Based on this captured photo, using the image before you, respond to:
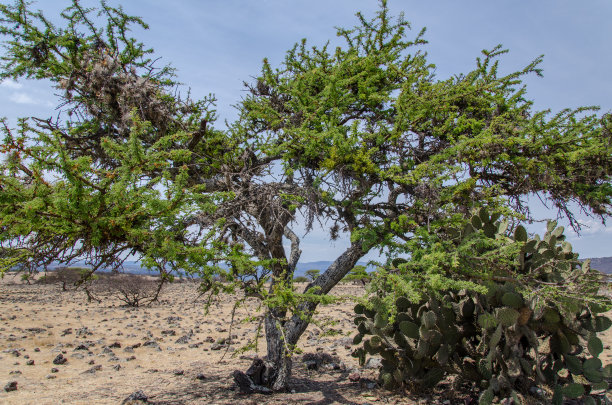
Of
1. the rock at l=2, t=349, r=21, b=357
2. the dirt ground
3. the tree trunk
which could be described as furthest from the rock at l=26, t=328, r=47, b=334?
the tree trunk

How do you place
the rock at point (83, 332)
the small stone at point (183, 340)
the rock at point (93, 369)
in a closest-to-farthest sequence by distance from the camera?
the rock at point (93, 369) < the small stone at point (183, 340) < the rock at point (83, 332)

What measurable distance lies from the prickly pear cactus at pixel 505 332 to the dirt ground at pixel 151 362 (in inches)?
20.8

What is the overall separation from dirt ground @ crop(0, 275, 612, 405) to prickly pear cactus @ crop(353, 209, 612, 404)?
0.53m

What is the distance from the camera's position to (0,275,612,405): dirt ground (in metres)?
5.70

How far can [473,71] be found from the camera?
20.3 ft

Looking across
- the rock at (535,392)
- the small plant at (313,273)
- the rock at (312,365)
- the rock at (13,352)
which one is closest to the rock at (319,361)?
the rock at (312,365)

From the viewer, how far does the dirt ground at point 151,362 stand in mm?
5699

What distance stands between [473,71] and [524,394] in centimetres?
474

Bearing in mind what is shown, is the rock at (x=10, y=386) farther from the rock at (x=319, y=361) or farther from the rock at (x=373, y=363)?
the rock at (x=373, y=363)

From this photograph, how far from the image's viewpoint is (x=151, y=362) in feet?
27.9

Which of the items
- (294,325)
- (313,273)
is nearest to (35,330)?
(294,325)

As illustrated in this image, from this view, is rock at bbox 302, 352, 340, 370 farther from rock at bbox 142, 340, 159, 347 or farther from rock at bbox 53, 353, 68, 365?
rock at bbox 53, 353, 68, 365

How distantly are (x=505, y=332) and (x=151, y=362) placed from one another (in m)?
7.24

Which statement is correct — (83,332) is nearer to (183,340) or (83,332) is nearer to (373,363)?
(183,340)
